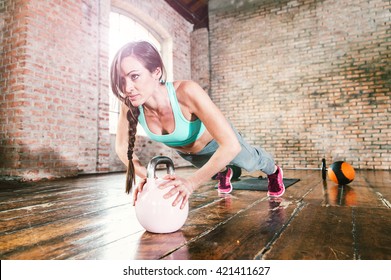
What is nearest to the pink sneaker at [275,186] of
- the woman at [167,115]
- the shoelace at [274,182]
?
the shoelace at [274,182]

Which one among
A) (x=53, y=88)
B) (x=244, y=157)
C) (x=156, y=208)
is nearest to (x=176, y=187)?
(x=156, y=208)

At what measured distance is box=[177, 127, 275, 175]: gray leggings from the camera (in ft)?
5.87

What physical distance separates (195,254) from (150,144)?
15.9 feet

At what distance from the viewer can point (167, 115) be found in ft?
4.89

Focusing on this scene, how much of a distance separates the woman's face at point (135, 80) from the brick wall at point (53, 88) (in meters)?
2.71

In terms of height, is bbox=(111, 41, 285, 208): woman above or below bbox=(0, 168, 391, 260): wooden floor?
above

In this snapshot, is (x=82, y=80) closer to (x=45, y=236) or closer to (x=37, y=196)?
(x=37, y=196)

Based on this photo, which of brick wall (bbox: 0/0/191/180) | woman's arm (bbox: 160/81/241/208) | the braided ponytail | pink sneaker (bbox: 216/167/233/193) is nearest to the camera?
woman's arm (bbox: 160/81/241/208)

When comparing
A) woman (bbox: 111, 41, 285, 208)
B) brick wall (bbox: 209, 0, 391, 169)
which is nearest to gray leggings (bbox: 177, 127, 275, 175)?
woman (bbox: 111, 41, 285, 208)

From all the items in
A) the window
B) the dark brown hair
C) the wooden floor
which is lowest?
the wooden floor

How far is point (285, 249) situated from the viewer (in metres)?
0.92

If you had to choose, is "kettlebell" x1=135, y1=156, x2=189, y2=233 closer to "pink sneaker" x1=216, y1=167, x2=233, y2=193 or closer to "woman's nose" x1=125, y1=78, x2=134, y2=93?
"woman's nose" x1=125, y1=78, x2=134, y2=93

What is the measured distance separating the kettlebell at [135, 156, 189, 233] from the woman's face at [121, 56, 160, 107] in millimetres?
372

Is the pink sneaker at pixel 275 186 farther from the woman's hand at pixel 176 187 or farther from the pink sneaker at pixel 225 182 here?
the woman's hand at pixel 176 187
